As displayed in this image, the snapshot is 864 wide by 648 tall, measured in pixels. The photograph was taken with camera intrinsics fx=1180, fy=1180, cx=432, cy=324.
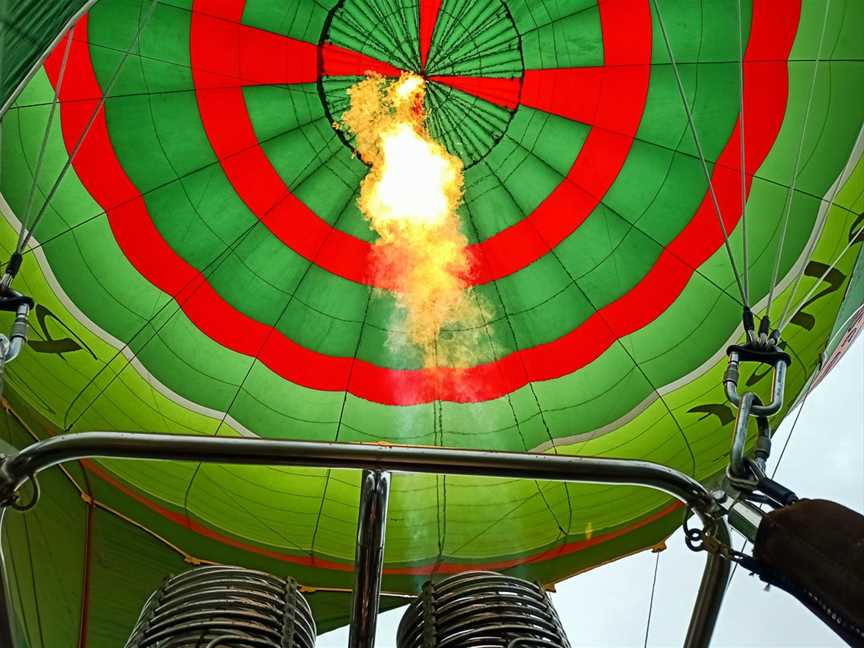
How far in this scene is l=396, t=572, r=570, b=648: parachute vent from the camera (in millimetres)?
2969

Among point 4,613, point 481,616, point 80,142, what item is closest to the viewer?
point 4,613

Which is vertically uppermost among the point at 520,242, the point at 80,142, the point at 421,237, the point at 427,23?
the point at 427,23

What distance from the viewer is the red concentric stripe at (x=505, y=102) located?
5.98 m

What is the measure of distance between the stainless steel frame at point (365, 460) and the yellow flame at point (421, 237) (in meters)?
4.39

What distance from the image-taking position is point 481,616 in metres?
3.04

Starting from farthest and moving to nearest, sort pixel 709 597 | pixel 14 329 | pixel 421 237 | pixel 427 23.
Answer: pixel 421 237 < pixel 427 23 < pixel 14 329 < pixel 709 597

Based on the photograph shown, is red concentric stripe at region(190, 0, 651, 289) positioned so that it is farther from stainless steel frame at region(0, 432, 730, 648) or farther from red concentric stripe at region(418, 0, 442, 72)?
stainless steel frame at region(0, 432, 730, 648)

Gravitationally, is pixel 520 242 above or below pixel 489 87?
below

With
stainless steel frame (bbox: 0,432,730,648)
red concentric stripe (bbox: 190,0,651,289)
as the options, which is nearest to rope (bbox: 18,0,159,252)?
red concentric stripe (bbox: 190,0,651,289)

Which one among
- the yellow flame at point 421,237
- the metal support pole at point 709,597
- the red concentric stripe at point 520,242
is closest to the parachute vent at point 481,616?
the metal support pole at point 709,597

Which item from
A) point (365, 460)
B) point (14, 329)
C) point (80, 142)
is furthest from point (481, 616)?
point (80, 142)

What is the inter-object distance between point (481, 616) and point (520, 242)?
3602 millimetres

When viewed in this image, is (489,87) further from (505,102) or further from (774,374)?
(774,374)

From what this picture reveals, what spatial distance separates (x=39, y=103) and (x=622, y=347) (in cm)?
315
